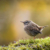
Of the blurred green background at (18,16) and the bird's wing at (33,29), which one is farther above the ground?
the blurred green background at (18,16)

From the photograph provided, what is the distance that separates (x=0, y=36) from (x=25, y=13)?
2.10m

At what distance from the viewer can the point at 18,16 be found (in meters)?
9.96

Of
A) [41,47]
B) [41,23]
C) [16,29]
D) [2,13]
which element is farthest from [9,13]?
[41,47]

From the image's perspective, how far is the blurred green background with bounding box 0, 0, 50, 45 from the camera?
945cm

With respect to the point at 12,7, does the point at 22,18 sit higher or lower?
lower

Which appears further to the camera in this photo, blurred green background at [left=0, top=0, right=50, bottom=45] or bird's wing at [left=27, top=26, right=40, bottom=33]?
blurred green background at [left=0, top=0, right=50, bottom=45]

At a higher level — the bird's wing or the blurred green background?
the blurred green background

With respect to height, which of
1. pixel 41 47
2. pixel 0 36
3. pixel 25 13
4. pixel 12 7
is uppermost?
pixel 12 7

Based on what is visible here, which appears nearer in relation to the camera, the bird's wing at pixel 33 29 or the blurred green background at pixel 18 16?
the bird's wing at pixel 33 29

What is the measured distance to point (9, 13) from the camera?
Answer: 10328 millimetres

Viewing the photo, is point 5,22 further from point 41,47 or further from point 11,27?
point 41,47

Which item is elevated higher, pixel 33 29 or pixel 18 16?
pixel 18 16

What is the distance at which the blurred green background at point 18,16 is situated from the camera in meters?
9.45

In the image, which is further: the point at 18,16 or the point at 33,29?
the point at 18,16
